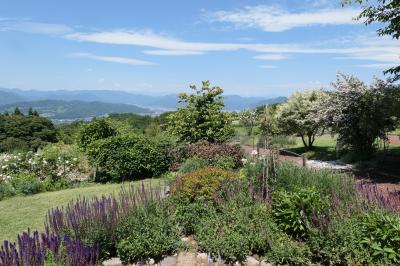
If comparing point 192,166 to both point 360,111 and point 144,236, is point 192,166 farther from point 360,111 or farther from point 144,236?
point 360,111

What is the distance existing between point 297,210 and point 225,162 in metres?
4.72

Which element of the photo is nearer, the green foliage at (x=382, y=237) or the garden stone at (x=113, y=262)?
the green foliage at (x=382, y=237)

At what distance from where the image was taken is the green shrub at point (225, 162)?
9953 millimetres

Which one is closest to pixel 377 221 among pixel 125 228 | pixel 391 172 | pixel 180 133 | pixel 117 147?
pixel 125 228

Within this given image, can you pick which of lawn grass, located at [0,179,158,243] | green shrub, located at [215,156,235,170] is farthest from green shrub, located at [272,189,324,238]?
green shrub, located at [215,156,235,170]

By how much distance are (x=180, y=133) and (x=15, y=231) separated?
795 cm

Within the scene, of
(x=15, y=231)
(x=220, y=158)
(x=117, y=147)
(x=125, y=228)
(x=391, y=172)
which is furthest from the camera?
(x=117, y=147)

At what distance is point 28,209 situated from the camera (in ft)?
30.0

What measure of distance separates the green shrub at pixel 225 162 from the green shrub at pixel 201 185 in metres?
2.63

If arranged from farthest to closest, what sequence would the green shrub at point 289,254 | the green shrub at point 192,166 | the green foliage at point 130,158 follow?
the green foliage at point 130,158 < the green shrub at point 192,166 < the green shrub at point 289,254

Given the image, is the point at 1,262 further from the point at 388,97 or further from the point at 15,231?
the point at 388,97

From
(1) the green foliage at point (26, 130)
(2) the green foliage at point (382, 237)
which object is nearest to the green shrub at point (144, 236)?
(2) the green foliage at point (382, 237)

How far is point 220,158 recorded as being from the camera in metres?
10.6

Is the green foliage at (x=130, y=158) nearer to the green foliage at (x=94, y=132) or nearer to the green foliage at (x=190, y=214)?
the green foliage at (x=94, y=132)
